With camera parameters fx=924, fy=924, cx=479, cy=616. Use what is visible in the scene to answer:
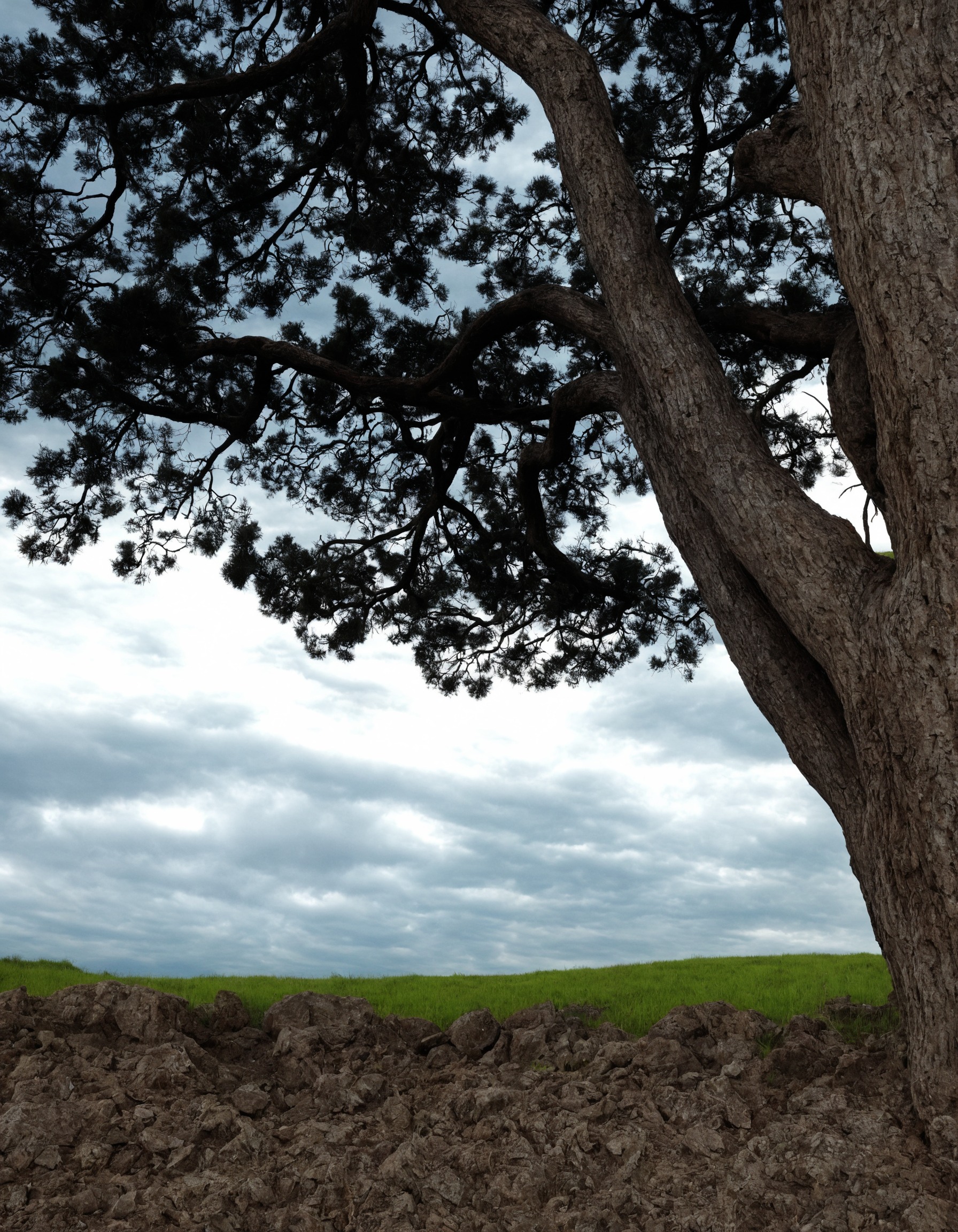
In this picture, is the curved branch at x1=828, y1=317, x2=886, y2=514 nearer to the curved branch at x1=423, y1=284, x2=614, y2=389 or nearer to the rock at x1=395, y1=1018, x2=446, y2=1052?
the curved branch at x1=423, y1=284, x2=614, y2=389

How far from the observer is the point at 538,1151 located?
3.47m

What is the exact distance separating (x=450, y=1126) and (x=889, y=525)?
3.02 m

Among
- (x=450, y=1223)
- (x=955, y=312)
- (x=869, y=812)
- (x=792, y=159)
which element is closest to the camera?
(x=450, y=1223)

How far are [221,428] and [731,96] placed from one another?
4.90 metres

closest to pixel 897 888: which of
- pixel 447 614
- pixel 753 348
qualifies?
pixel 753 348

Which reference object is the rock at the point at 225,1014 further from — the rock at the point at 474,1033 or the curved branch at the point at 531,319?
the curved branch at the point at 531,319

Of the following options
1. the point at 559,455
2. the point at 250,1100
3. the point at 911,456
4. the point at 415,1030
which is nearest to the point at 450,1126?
the point at 250,1100

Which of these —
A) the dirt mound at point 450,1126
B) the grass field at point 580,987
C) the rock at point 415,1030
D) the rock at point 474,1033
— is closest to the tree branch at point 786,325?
the dirt mound at point 450,1126

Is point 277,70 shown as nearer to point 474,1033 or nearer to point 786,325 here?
point 786,325

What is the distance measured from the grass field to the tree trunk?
7.14 ft

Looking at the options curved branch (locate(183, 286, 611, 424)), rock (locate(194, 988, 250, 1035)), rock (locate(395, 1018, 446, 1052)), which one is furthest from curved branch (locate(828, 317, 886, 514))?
rock (locate(194, 988, 250, 1035))

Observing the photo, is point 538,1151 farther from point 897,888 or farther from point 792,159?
point 792,159

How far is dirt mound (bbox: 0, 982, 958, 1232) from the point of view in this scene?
3.14 metres

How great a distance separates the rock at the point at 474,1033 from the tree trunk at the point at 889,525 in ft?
6.54
